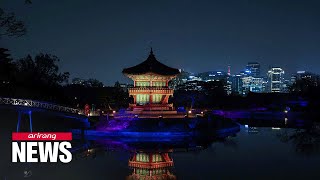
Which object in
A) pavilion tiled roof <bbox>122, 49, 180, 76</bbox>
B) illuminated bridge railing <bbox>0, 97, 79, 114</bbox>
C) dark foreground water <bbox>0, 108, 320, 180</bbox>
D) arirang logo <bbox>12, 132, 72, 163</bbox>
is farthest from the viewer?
pavilion tiled roof <bbox>122, 49, 180, 76</bbox>

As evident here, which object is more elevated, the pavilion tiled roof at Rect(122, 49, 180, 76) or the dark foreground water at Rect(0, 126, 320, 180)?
the pavilion tiled roof at Rect(122, 49, 180, 76)

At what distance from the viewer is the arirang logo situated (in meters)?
29.5

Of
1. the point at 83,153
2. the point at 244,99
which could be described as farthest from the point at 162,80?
the point at 244,99

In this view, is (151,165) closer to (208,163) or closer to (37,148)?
(208,163)

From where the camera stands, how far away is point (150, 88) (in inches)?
2148

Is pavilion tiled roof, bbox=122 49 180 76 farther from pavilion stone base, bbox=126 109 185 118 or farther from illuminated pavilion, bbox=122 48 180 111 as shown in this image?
pavilion stone base, bbox=126 109 185 118

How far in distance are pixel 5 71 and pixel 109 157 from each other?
57.4 ft

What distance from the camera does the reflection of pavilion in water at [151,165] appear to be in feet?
91.1

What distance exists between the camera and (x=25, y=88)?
171ft

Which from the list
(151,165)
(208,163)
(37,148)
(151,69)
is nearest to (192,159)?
(208,163)

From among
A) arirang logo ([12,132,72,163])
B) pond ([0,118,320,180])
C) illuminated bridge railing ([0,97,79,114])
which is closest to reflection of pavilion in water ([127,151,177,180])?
pond ([0,118,320,180])

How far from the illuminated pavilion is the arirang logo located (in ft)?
60.5

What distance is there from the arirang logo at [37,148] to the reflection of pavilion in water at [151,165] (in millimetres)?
4620

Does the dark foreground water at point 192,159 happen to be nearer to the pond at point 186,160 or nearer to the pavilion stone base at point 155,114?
the pond at point 186,160
